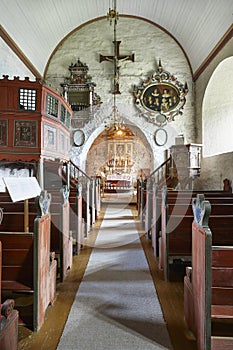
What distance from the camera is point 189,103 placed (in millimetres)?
11219

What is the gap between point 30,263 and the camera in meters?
2.50

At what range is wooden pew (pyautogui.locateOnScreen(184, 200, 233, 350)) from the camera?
186 cm

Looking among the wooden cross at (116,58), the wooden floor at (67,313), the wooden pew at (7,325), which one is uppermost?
the wooden cross at (116,58)

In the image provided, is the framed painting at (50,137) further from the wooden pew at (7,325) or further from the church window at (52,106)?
the wooden pew at (7,325)

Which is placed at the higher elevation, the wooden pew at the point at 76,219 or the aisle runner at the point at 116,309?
the wooden pew at the point at 76,219

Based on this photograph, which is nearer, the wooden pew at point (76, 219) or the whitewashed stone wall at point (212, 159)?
the wooden pew at point (76, 219)

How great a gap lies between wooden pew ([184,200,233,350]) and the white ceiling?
7233 millimetres

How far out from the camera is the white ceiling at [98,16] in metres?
7.81

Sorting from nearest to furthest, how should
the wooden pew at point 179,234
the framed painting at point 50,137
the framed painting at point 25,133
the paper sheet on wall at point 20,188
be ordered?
the paper sheet on wall at point 20,188, the wooden pew at point 179,234, the framed painting at point 25,133, the framed painting at point 50,137

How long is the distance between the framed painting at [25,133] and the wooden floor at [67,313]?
2.72m

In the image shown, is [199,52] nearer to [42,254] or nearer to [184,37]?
[184,37]

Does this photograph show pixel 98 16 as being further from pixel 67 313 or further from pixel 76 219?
pixel 67 313

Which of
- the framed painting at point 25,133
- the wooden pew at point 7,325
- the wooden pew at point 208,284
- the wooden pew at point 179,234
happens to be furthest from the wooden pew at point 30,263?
the framed painting at point 25,133

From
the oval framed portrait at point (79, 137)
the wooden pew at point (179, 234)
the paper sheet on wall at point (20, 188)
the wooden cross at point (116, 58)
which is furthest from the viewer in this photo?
the oval framed portrait at point (79, 137)
